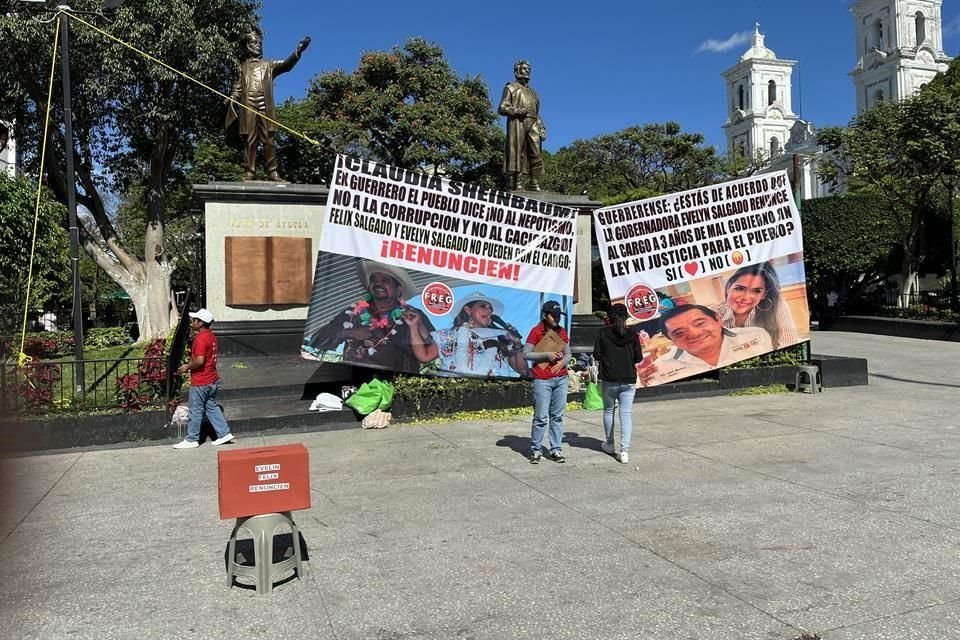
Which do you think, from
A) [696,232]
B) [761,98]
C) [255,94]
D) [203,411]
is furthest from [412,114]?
[761,98]

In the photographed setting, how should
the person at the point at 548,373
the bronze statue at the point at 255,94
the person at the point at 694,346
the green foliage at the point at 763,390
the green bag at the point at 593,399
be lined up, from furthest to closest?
1. the bronze statue at the point at 255,94
2. the green foliage at the point at 763,390
3. the person at the point at 694,346
4. the green bag at the point at 593,399
5. the person at the point at 548,373

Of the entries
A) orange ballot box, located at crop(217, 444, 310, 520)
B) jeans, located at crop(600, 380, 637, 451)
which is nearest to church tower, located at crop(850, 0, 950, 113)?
jeans, located at crop(600, 380, 637, 451)

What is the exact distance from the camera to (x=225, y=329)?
11.8m

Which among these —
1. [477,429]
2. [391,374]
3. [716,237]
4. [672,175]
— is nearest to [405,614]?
[477,429]

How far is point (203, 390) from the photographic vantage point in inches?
315

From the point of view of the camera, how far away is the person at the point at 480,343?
384 inches

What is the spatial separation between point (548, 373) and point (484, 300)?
10.1ft

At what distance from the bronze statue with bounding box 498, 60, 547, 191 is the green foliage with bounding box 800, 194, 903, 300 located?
53.7ft

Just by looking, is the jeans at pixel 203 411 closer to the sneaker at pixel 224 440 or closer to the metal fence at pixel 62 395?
the sneaker at pixel 224 440

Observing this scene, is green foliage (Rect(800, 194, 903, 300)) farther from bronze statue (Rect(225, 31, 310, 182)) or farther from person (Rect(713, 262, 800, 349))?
bronze statue (Rect(225, 31, 310, 182))

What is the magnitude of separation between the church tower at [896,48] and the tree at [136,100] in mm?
81644

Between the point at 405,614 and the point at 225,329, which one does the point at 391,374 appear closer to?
the point at 225,329

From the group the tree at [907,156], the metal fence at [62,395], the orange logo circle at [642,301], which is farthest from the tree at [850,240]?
the metal fence at [62,395]

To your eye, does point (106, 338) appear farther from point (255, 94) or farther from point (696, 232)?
point (696, 232)
